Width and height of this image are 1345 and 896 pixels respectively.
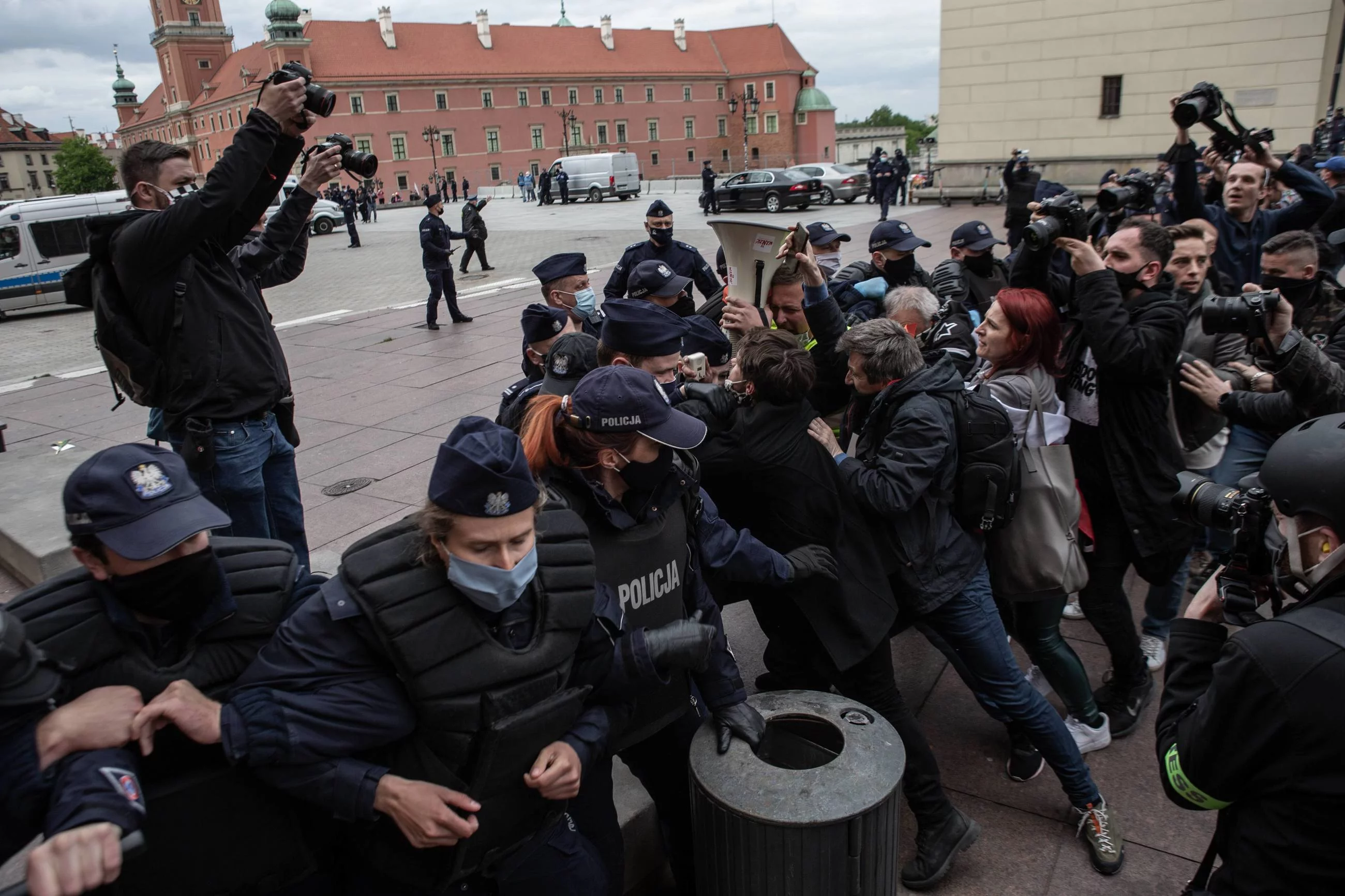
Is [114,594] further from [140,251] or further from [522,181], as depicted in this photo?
[522,181]

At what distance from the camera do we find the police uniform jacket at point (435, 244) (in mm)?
12297

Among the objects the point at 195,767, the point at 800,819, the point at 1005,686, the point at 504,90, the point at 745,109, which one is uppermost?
the point at 504,90

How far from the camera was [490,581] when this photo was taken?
1.93 m

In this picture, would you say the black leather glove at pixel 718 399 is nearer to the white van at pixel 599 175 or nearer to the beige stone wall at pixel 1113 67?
the beige stone wall at pixel 1113 67

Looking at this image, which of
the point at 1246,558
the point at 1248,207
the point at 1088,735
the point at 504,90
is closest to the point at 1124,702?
the point at 1088,735

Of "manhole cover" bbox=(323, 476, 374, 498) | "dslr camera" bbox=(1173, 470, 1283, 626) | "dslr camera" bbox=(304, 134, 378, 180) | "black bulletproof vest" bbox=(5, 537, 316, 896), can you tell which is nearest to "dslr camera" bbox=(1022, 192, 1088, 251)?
"dslr camera" bbox=(1173, 470, 1283, 626)

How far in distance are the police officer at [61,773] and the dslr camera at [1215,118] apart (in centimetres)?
560

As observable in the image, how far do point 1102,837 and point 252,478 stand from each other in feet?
11.7

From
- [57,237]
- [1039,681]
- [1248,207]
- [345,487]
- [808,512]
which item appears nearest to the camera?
[808,512]

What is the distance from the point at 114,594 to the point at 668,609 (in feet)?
4.59

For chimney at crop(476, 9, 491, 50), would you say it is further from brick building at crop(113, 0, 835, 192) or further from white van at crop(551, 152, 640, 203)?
white van at crop(551, 152, 640, 203)

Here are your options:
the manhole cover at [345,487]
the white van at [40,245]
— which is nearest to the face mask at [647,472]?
the manhole cover at [345,487]

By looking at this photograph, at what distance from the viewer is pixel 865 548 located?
3133mm

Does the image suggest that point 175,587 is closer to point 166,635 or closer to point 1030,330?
point 166,635
